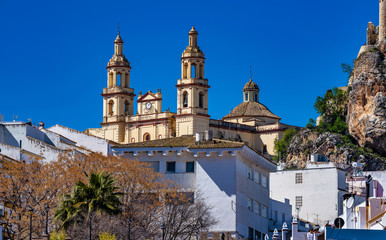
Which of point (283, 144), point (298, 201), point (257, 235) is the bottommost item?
point (257, 235)

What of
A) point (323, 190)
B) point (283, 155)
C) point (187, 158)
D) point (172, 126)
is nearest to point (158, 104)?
point (172, 126)

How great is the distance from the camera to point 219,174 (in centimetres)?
7112

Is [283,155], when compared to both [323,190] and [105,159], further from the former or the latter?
[105,159]

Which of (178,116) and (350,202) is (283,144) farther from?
(350,202)

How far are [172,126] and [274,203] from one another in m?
87.1

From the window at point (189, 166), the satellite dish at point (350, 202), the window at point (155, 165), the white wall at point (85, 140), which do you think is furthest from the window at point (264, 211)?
the white wall at point (85, 140)

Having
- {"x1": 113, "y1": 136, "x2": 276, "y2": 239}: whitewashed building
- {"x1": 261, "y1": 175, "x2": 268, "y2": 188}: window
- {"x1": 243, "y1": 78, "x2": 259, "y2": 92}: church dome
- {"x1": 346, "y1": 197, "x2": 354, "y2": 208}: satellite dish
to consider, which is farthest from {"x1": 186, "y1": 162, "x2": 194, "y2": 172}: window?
{"x1": 243, "y1": 78, "x2": 259, "y2": 92}: church dome

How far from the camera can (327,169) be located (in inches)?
3438

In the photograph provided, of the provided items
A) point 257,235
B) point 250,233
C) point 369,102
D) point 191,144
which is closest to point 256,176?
point 257,235

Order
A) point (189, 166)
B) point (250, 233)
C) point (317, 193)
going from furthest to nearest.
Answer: point (317, 193)
point (189, 166)
point (250, 233)

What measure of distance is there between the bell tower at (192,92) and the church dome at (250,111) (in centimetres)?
2128

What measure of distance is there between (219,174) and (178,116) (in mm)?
93907

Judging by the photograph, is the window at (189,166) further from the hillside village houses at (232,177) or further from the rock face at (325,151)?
the rock face at (325,151)

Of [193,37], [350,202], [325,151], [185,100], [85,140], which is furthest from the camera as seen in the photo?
[185,100]
